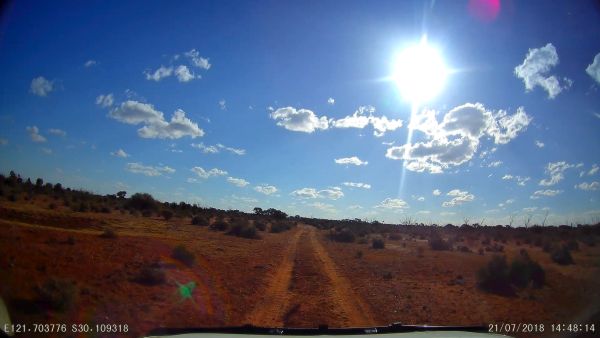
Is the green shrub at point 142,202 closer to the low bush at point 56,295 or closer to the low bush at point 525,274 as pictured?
the low bush at point 56,295

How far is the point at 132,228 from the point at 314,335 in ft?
82.7

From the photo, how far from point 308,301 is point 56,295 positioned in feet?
22.4

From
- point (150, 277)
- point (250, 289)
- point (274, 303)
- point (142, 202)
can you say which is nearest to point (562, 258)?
point (250, 289)

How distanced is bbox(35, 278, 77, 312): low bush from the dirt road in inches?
158

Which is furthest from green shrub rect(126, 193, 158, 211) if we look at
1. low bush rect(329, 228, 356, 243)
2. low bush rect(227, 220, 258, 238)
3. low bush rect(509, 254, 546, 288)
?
low bush rect(509, 254, 546, 288)

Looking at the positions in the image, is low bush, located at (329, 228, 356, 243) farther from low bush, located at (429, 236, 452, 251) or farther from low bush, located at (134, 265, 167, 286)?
low bush, located at (134, 265, 167, 286)

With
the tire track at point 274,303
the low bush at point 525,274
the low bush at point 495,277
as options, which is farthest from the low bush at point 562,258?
the tire track at point 274,303

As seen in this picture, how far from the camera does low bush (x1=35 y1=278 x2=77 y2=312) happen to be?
30.2 ft

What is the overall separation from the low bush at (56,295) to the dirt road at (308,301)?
402cm

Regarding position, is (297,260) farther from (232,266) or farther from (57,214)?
(57,214)

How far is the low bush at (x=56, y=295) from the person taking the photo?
9.20 meters

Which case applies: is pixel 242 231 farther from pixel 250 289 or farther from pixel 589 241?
pixel 589 241

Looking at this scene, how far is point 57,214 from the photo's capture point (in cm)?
2656

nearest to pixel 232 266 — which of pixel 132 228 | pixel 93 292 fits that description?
pixel 93 292
